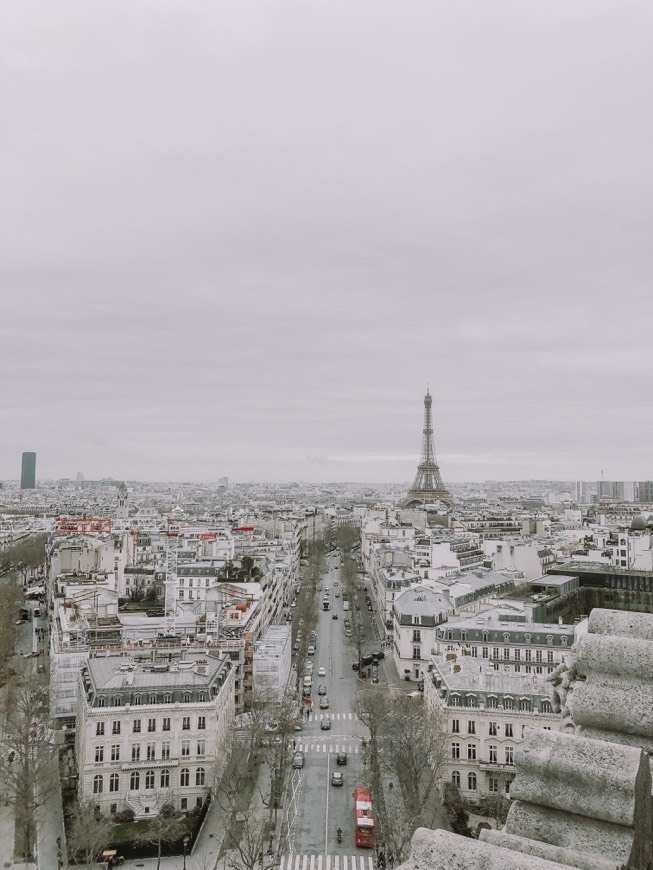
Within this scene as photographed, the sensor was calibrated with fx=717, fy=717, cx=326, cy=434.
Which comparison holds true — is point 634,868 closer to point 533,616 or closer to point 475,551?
point 533,616

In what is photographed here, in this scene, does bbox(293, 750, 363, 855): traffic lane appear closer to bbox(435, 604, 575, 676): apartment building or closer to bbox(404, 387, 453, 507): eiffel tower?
bbox(435, 604, 575, 676): apartment building

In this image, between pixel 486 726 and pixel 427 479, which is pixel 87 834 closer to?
pixel 486 726

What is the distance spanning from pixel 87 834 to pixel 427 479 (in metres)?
157

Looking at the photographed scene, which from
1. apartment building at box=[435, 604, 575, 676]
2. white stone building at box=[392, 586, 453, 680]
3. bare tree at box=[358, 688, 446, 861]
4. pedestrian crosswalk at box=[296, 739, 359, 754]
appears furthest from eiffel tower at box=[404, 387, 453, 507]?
bare tree at box=[358, 688, 446, 861]

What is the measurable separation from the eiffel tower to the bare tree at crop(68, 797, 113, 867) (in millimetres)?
140986

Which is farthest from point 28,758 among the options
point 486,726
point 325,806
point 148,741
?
point 486,726

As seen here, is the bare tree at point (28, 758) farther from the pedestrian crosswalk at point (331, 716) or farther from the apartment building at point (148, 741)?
the pedestrian crosswalk at point (331, 716)

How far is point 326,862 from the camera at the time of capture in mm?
29656

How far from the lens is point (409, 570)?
7994 centimetres

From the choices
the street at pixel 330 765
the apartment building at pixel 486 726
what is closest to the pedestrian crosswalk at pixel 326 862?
the street at pixel 330 765

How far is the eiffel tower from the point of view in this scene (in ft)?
565

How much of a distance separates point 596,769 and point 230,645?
4421 cm

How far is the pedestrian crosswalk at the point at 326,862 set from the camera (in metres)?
29.3

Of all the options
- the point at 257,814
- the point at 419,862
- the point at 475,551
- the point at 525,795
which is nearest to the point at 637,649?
the point at 525,795
